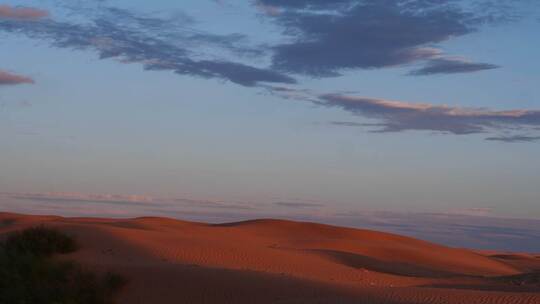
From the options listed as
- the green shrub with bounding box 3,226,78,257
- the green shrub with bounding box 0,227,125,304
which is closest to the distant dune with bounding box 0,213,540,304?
the green shrub with bounding box 3,226,78,257

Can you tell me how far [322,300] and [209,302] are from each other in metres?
2.86

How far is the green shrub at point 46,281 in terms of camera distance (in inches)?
659

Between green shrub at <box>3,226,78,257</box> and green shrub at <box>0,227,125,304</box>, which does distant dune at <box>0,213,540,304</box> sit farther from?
green shrub at <box>0,227,125,304</box>

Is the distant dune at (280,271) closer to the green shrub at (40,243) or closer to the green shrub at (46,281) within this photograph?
the green shrub at (40,243)

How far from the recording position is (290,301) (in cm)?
1728

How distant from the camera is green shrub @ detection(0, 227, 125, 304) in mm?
16750

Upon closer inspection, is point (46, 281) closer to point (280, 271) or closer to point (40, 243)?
point (40, 243)

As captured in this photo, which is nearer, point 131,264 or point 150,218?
point 131,264

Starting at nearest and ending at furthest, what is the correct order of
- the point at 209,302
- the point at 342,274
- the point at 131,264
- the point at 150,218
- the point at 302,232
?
the point at 209,302, the point at 131,264, the point at 342,274, the point at 302,232, the point at 150,218

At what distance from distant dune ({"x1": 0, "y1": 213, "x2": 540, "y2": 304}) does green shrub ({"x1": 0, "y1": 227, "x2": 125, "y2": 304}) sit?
0.89 metres

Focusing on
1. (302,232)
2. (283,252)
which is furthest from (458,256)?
(283,252)

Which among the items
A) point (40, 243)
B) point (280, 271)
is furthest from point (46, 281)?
point (280, 271)

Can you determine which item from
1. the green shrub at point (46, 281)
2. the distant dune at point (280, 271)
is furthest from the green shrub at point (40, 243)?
the distant dune at point (280, 271)

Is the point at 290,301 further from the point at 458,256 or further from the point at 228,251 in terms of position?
the point at 458,256
